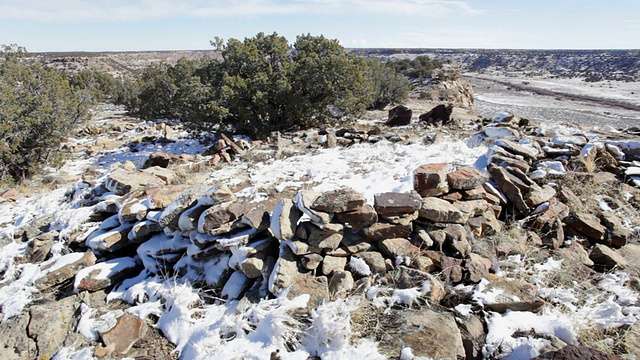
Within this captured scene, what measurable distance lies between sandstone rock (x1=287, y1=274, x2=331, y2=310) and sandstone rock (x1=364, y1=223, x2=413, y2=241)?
69cm

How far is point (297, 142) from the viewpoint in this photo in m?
7.83

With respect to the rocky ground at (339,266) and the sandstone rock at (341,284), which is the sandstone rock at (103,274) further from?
the sandstone rock at (341,284)

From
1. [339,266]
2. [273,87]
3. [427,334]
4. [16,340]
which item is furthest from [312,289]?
[273,87]

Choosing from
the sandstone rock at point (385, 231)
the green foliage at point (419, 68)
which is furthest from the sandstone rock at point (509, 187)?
the green foliage at point (419, 68)

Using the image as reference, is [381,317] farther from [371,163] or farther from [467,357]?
[371,163]

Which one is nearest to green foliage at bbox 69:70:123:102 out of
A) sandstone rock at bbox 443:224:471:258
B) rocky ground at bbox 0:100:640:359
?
rocky ground at bbox 0:100:640:359

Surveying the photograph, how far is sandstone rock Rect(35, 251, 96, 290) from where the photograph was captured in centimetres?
358

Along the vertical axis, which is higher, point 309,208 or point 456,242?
point 309,208

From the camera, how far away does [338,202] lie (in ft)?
10.7

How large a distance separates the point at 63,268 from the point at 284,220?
2.65 metres

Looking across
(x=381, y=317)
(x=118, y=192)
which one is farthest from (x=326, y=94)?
(x=381, y=317)

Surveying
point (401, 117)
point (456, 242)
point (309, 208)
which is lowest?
point (456, 242)

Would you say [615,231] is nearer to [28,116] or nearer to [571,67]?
[28,116]

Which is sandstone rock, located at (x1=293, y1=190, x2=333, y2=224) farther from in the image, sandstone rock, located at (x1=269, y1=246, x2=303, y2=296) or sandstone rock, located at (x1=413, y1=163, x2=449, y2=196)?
sandstone rock, located at (x1=413, y1=163, x2=449, y2=196)
